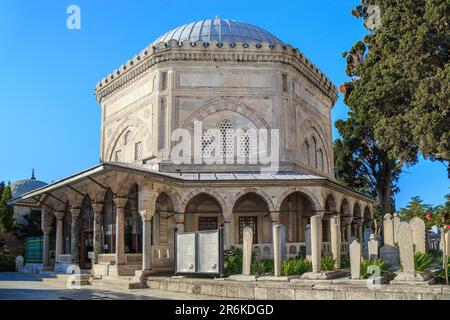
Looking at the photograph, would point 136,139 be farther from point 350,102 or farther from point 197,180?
Result: point 350,102

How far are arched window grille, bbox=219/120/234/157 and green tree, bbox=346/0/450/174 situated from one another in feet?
18.7

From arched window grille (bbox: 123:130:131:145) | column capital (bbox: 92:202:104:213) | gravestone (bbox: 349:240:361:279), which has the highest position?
arched window grille (bbox: 123:130:131:145)

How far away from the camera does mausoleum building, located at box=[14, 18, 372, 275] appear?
18547mm

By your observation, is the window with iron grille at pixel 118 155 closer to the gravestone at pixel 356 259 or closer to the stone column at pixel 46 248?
the stone column at pixel 46 248

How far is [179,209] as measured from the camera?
58.6ft

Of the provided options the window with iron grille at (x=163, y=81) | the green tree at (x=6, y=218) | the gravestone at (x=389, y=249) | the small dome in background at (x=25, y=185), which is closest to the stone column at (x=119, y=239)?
the window with iron grille at (x=163, y=81)

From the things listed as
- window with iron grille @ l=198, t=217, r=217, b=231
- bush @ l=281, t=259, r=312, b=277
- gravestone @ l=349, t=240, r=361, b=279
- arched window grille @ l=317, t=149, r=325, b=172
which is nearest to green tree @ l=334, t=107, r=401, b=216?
arched window grille @ l=317, t=149, r=325, b=172

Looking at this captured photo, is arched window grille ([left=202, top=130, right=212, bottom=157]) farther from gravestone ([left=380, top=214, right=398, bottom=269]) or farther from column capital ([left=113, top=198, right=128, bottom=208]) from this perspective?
gravestone ([left=380, top=214, right=398, bottom=269])

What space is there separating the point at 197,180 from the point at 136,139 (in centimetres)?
495

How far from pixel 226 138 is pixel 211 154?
3.25 ft

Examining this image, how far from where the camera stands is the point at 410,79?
→ 16.7 m

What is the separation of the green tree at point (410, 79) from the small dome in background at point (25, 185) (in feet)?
103
